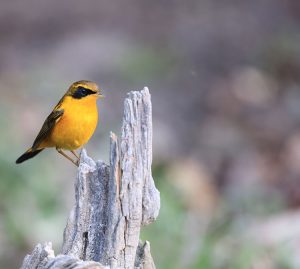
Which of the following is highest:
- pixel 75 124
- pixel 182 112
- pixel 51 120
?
pixel 182 112

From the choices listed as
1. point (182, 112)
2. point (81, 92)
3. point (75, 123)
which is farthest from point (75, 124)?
point (182, 112)

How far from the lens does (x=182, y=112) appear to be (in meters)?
15.2

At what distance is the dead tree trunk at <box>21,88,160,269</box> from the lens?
5.07 metres

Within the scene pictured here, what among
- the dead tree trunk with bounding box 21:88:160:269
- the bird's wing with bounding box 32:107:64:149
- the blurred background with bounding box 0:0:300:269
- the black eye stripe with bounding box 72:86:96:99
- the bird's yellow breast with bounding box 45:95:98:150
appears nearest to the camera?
the dead tree trunk with bounding box 21:88:160:269

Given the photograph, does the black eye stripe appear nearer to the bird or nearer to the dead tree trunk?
the bird

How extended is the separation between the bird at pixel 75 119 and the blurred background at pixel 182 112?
5.46 ft

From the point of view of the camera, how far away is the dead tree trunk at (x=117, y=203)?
5.07 metres

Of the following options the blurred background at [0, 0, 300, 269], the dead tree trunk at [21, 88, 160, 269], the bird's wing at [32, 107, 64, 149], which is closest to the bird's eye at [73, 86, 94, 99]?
the bird's wing at [32, 107, 64, 149]

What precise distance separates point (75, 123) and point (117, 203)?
8.88 feet

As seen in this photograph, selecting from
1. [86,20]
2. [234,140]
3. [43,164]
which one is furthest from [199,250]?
[86,20]

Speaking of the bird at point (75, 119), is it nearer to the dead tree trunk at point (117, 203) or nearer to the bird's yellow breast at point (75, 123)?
the bird's yellow breast at point (75, 123)

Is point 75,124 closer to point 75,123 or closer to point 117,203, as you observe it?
point 75,123

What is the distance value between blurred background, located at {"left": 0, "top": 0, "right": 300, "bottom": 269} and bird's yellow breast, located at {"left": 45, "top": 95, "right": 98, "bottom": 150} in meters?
1.65

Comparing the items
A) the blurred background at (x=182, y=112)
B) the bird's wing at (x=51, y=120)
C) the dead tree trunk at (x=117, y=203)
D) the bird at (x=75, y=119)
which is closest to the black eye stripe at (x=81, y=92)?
the bird at (x=75, y=119)
